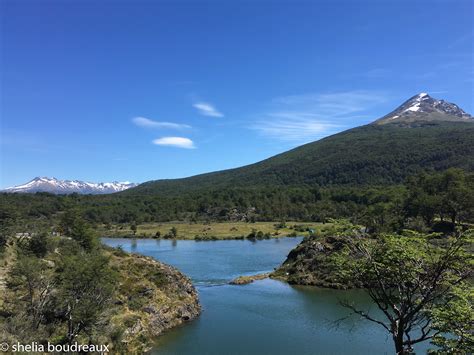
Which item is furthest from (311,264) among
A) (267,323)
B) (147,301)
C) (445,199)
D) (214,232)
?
(214,232)

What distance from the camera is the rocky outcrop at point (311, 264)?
73938 millimetres

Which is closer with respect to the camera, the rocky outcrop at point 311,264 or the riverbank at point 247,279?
the rocky outcrop at point 311,264

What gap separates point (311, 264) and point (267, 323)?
91.7ft

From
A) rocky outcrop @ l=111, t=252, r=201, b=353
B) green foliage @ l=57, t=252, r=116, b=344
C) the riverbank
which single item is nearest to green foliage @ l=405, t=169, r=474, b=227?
the riverbank

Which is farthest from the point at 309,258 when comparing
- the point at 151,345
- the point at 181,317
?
the point at 151,345

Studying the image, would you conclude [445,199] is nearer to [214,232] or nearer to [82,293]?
[82,293]

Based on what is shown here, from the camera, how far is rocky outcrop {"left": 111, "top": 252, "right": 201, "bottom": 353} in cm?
4428

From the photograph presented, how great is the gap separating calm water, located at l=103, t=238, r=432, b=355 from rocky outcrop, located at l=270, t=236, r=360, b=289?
113 inches

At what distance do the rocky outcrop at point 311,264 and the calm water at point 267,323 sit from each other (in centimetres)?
286

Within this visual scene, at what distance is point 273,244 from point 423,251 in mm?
112749

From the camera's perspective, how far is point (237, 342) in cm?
4572

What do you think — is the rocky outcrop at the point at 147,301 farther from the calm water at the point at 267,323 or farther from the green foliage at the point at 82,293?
the green foliage at the point at 82,293

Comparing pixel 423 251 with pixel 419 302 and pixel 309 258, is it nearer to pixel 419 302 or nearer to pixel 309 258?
pixel 419 302

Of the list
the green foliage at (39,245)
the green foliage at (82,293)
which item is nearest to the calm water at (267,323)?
the green foliage at (82,293)
